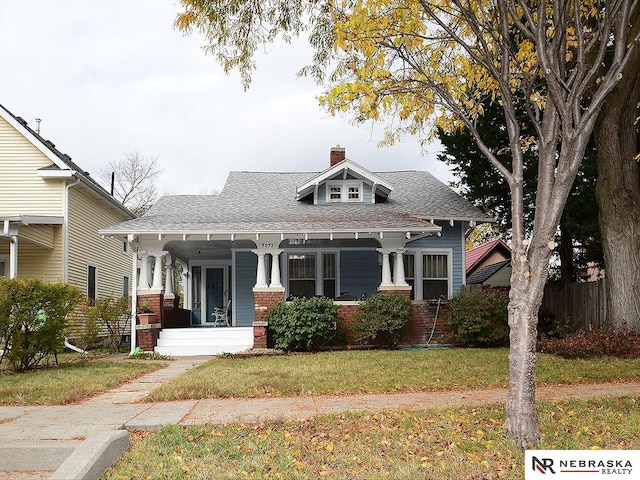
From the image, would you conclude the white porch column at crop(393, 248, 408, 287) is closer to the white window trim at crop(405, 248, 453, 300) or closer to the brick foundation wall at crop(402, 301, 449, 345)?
the brick foundation wall at crop(402, 301, 449, 345)

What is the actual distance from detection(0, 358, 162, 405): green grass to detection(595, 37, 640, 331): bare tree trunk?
9.84 metres

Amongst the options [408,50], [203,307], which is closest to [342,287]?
[203,307]

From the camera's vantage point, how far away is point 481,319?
14.4 m

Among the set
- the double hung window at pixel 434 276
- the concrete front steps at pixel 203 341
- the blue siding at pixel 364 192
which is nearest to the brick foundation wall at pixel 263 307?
the concrete front steps at pixel 203 341

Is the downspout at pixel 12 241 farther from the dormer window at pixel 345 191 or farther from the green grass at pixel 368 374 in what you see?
the dormer window at pixel 345 191

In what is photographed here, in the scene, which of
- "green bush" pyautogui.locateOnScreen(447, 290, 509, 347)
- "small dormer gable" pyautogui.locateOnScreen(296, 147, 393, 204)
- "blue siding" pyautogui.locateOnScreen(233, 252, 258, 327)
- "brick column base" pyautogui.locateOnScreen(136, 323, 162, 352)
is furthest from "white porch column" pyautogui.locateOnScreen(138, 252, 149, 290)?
"green bush" pyautogui.locateOnScreen(447, 290, 509, 347)

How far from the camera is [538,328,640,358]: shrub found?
11695 mm

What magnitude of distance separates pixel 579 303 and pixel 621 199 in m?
3.52

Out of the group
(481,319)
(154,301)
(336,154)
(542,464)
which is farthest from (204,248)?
(542,464)

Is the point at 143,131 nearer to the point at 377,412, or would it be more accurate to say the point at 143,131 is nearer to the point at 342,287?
the point at 342,287

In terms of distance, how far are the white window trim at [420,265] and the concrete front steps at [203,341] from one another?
5449mm

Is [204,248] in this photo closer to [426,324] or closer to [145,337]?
[145,337]

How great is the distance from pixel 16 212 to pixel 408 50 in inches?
558

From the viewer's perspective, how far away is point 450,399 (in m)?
7.77
